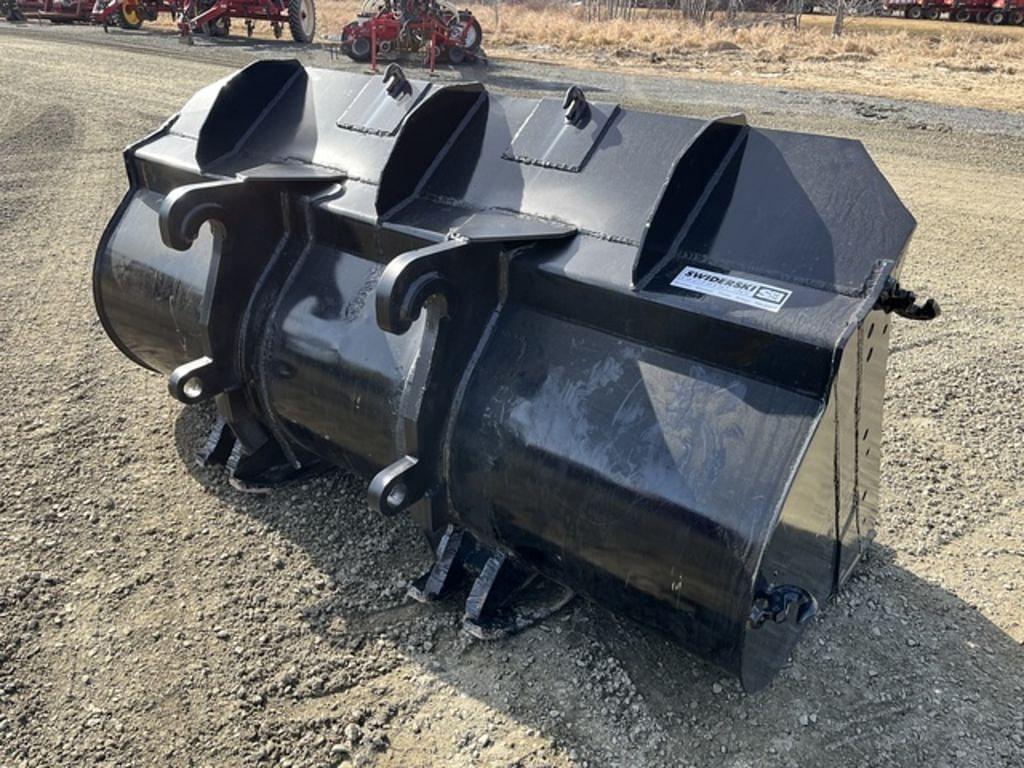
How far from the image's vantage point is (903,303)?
1800 millimetres

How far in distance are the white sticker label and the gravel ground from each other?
3.35 ft

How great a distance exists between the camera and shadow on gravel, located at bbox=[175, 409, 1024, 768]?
6.79 feet

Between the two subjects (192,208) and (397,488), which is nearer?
(397,488)

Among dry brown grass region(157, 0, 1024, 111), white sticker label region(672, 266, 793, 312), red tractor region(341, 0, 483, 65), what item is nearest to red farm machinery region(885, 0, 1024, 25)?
dry brown grass region(157, 0, 1024, 111)

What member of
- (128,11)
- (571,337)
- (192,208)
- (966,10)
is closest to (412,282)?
(571,337)

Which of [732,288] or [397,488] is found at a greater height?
[732,288]

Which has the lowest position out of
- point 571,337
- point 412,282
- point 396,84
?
point 571,337

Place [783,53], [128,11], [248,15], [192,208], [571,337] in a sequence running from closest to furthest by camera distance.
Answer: [571,337] → [192,208] → [783,53] → [248,15] → [128,11]

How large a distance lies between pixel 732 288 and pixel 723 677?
1.07 m

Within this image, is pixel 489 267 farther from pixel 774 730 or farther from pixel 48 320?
pixel 48 320

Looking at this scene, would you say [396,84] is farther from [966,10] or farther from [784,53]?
[966,10]

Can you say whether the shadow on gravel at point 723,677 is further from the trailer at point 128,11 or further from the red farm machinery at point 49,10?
the red farm machinery at point 49,10

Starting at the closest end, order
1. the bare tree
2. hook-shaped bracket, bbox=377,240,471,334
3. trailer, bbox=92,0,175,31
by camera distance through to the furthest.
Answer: hook-shaped bracket, bbox=377,240,471,334, trailer, bbox=92,0,175,31, the bare tree

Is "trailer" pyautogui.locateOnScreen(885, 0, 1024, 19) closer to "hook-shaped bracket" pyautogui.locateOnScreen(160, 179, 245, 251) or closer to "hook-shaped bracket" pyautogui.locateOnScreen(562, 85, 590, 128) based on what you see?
"hook-shaped bracket" pyautogui.locateOnScreen(562, 85, 590, 128)
